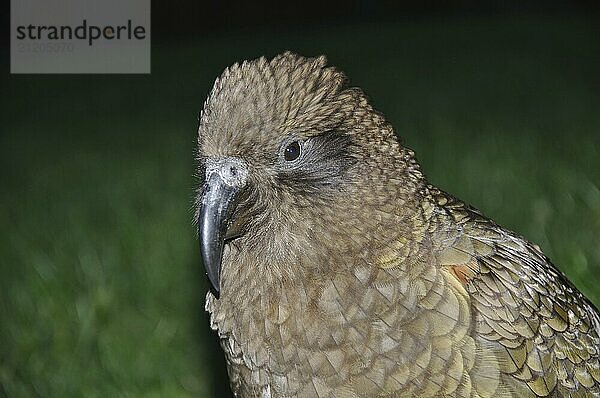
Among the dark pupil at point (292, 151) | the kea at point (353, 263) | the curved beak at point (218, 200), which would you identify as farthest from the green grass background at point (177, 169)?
the dark pupil at point (292, 151)

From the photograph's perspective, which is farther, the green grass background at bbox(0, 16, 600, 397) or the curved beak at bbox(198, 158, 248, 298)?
the green grass background at bbox(0, 16, 600, 397)

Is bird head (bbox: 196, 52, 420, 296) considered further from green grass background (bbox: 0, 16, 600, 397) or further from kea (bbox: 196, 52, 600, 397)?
green grass background (bbox: 0, 16, 600, 397)

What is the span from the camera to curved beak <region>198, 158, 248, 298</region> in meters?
2.21

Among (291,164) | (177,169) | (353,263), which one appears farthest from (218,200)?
(177,169)

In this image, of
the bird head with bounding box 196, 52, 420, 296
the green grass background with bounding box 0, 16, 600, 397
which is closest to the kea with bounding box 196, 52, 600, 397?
the bird head with bounding box 196, 52, 420, 296

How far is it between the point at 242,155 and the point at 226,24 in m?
6.50

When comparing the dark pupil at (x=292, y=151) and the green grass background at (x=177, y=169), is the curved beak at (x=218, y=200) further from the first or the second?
the green grass background at (x=177, y=169)

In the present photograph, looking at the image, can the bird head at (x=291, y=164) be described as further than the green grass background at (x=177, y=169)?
No

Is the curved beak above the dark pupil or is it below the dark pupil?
below

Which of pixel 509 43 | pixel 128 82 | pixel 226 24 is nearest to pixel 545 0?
pixel 509 43

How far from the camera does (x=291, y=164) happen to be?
224 cm

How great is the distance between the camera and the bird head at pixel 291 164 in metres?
2.21

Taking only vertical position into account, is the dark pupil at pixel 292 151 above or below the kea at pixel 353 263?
above

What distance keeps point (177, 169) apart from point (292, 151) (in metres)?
3.52
